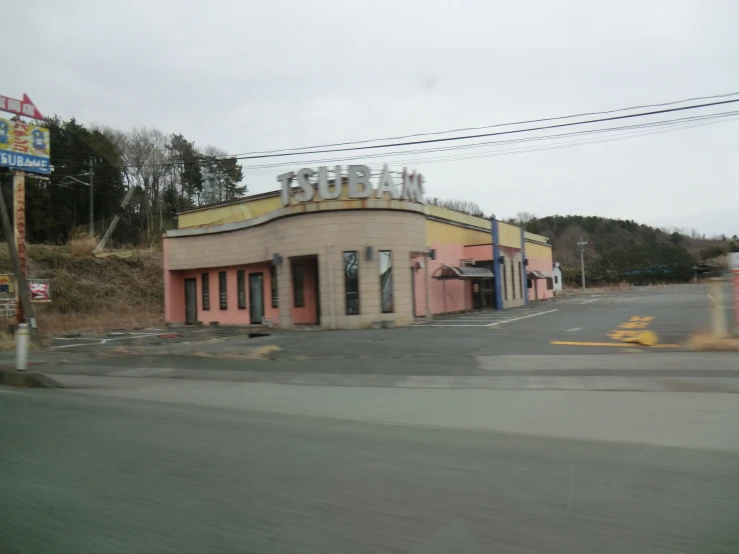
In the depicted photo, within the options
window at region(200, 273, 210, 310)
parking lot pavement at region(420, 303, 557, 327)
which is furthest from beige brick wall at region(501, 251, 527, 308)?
window at region(200, 273, 210, 310)

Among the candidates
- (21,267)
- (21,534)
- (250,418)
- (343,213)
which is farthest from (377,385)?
(21,267)

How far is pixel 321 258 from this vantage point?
2041 centimetres

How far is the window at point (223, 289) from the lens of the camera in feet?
84.3

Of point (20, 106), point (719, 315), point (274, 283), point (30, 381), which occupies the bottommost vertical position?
point (30, 381)

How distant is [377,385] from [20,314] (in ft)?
50.0

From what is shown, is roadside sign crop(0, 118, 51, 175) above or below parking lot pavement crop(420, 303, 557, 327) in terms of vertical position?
above

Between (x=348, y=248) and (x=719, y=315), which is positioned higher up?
(x=348, y=248)

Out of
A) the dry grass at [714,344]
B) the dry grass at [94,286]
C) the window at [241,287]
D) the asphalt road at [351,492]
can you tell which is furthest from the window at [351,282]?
the asphalt road at [351,492]

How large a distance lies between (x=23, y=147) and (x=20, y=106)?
62.3 inches

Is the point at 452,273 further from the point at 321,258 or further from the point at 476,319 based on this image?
the point at 321,258

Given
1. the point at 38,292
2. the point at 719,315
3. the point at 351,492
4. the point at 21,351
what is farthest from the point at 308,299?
the point at 351,492

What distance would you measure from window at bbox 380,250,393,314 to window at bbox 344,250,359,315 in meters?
0.95

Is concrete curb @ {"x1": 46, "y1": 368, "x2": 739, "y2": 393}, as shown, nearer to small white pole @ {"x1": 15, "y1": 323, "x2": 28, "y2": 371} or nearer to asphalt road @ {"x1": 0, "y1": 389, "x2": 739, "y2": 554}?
small white pole @ {"x1": 15, "y1": 323, "x2": 28, "y2": 371}

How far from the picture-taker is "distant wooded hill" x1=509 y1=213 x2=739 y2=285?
78188mm
